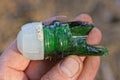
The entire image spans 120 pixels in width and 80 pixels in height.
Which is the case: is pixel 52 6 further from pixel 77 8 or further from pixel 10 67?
pixel 10 67

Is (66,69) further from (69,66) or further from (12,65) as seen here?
(12,65)

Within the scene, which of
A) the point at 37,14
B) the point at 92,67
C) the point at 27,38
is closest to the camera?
the point at 27,38

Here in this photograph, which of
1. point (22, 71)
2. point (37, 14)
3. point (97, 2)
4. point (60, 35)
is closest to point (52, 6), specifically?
point (37, 14)

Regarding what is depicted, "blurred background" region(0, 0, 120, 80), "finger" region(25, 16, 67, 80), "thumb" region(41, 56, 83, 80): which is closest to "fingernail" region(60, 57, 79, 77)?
"thumb" region(41, 56, 83, 80)

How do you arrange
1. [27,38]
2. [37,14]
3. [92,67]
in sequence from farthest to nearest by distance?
[37,14] < [92,67] < [27,38]

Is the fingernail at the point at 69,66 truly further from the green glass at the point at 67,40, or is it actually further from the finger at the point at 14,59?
the finger at the point at 14,59

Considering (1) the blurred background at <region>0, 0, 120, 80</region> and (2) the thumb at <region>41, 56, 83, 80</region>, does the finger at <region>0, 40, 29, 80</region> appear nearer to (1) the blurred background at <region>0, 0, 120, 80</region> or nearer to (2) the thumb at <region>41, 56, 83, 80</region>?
(2) the thumb at <region>41, 56, 83, 80</region>
